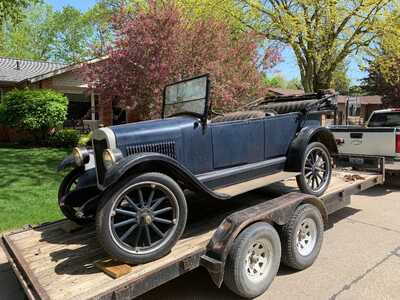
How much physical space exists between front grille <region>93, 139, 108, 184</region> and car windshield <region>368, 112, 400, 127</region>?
868 centimetres

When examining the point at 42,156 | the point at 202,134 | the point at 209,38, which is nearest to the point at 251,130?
the point at 202,134

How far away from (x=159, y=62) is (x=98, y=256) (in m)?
6.62

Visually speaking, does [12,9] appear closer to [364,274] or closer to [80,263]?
[80,263]

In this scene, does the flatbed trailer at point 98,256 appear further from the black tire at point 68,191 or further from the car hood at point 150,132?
the car hood at point 150,132

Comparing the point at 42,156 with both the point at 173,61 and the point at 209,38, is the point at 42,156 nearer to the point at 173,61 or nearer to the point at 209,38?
the point at 173,61

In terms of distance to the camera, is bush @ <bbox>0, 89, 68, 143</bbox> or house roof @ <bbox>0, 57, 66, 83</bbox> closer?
bush @ <bbox>0, 89, 68, 143</bbox>

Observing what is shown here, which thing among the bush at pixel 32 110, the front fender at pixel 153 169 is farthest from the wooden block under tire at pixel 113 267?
the bush at pixel 32 110

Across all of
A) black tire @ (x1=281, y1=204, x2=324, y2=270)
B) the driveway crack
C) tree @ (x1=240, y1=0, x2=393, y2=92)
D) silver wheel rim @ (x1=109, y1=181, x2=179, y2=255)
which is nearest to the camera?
silver wheel rim @ (x1=109, y1=181, x2=179, y2=255)

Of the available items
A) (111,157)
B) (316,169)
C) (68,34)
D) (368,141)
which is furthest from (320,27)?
(68,34)

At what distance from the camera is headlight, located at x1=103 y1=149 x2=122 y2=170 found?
3254mm

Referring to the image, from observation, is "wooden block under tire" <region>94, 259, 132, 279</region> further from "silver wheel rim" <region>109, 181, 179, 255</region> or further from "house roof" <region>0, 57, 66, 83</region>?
"house roof" <region>0, 57, 66, 83</region>

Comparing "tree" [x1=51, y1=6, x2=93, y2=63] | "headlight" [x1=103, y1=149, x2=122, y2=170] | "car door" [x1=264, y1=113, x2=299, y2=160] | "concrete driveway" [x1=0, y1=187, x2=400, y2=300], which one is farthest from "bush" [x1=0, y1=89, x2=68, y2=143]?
"tree" [x1=51, y1=6, x2=93, y2=63]

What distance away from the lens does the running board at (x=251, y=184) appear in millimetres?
4137

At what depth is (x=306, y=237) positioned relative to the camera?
423 cm
